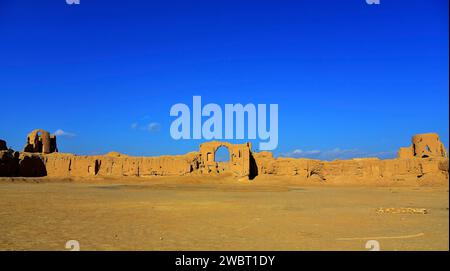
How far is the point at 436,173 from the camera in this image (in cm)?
5009

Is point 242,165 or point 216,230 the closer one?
point 216,230

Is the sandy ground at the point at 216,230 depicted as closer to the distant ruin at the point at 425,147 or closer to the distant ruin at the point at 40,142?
the distant ruin at the point at 425,147

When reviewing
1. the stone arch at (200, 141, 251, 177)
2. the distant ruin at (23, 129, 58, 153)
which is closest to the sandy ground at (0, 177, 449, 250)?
the stone arch at (200, 141, 251, 177)

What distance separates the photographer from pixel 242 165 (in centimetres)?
5469

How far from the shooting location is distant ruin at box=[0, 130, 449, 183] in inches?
2071

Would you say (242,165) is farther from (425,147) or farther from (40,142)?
(40,142)

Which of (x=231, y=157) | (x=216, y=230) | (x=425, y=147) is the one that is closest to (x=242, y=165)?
(x=231, y=157)

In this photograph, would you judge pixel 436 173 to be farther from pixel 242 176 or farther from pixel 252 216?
pixel 252 216

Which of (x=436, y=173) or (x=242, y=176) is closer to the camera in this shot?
(x=436, y=173)
